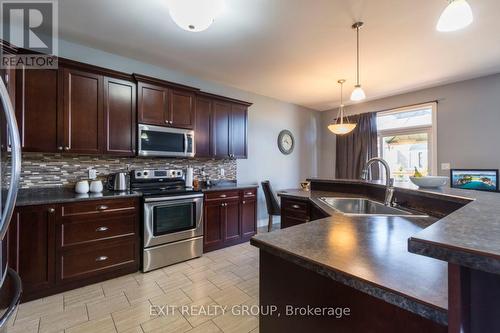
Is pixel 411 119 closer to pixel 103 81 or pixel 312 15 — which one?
pixel 312 15

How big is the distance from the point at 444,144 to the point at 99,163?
525 centimetres

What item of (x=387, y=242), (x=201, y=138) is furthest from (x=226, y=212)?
(x=387, y=242)

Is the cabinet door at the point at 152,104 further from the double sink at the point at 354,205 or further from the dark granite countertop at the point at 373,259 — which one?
the dark granite countertop at the point at 373,259

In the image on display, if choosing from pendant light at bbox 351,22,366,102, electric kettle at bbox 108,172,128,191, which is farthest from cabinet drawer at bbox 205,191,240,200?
pendant light at bbox 351,22,366,102

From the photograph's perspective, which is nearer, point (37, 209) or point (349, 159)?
point (37, 209)

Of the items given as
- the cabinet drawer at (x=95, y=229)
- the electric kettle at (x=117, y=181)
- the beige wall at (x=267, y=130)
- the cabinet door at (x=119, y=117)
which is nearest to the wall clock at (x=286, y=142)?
the beige wall at (x=267, y=130)

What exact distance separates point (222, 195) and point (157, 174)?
940mm

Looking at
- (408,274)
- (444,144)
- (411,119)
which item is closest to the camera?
(408,274)

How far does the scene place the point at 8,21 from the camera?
2.28 metres

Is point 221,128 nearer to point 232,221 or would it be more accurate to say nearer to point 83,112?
point 232,221

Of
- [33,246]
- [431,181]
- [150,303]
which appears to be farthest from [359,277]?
[33,246]

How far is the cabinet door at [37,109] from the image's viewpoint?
7.15ft

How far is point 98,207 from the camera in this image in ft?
7.72

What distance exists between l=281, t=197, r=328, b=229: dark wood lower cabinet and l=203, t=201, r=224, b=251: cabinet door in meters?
1.04
